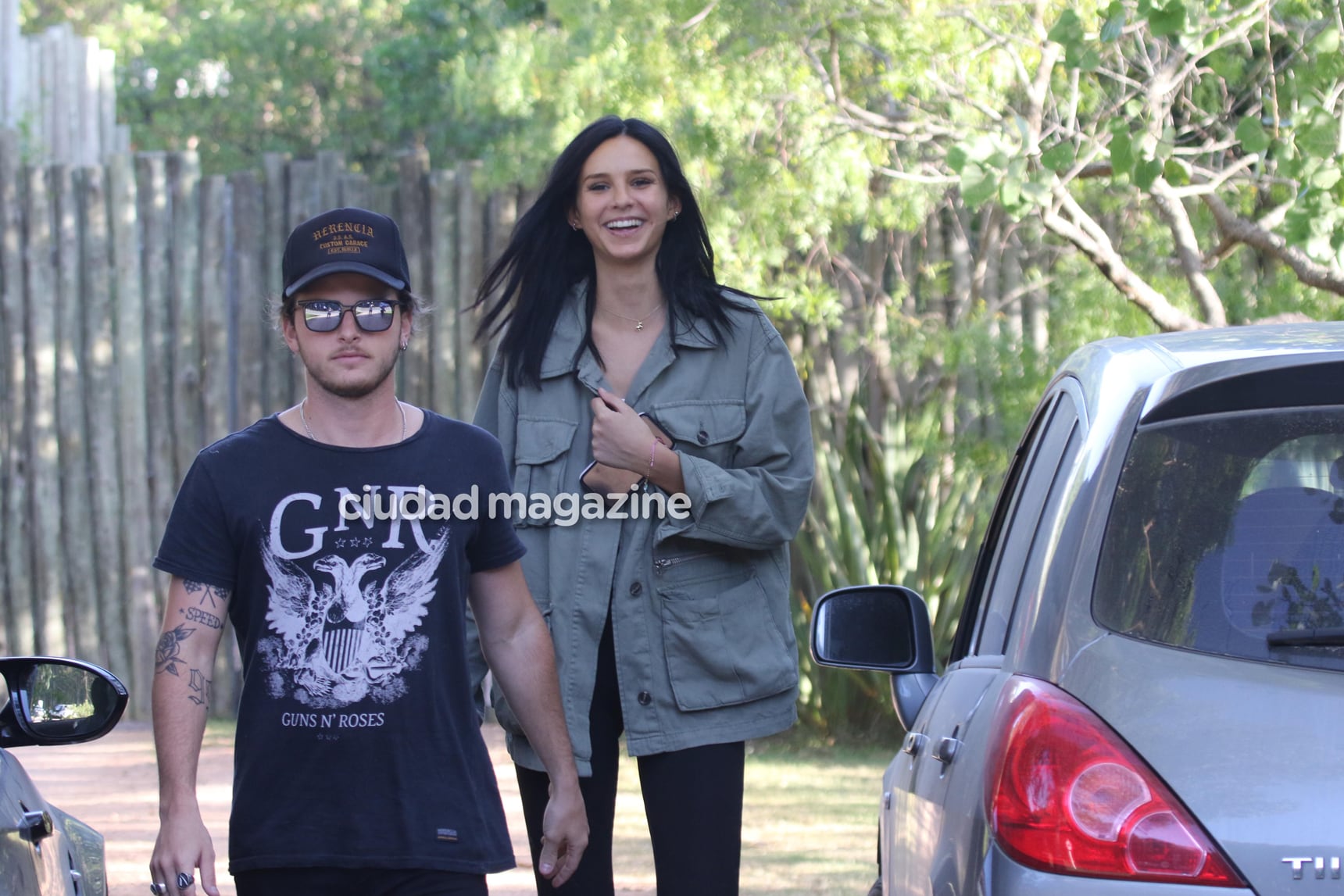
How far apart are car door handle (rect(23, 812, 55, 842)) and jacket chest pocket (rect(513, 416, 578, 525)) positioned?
1.25 meters

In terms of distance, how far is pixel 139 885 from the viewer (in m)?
6.16

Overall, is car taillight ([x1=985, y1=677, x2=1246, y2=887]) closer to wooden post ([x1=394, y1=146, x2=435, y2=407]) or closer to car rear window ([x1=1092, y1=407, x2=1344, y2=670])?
car rear window ([x1=1092, y1=407, x2=1344, y2=670])

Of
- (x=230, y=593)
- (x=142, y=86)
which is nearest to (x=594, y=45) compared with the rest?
(x=230, y=593)

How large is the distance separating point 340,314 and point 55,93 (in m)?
13.1

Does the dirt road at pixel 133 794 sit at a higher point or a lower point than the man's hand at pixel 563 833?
lower

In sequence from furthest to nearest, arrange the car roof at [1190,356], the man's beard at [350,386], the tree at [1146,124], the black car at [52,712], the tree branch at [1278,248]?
the tree branch at [1278,248] → the tree at [1146,124] → the man's beard at [350,386] → the black car at [52,712] → the car roof at [1190,356]

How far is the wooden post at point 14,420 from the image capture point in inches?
360

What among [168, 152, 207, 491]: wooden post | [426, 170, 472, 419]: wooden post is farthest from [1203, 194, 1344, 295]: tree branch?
[168, 152, 207, 491]: wooden post

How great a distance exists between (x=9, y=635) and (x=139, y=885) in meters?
3.49

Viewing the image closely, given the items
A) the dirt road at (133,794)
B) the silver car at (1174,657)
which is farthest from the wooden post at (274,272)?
the silver car at (1174,657)

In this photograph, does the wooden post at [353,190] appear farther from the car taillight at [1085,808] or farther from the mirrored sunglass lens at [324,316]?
the car taillight at [1085,808]

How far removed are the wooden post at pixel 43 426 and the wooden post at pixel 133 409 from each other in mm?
348

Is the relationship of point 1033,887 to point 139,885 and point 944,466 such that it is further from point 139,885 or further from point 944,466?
point 944,466

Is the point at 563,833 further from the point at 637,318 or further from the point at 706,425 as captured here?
the point at 637,318
